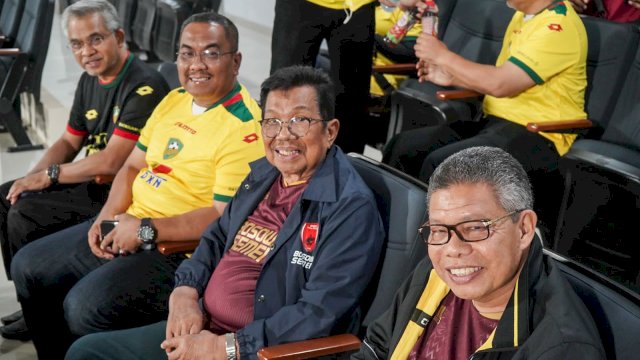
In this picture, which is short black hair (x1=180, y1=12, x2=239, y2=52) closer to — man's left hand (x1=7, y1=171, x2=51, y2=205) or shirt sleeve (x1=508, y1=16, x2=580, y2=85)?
man's left hand (x1=7, y1=171, x2=51, y2=205)

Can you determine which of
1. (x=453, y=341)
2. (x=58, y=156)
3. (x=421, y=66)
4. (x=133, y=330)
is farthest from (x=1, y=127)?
(x=453, y=341)

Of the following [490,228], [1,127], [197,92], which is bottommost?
[1,127]

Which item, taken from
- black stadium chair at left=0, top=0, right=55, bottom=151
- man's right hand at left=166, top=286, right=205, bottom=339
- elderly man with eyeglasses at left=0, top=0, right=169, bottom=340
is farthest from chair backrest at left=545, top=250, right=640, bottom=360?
black stadium chair at left=0, top=0, right=55, bottom=151

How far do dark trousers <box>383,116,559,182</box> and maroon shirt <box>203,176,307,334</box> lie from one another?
92cm

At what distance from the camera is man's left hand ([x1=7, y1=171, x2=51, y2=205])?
2795 mm

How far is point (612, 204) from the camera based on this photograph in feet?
8.36

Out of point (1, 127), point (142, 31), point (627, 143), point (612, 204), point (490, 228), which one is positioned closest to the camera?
point (490, 228)

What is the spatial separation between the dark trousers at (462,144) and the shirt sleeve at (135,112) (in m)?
0.91

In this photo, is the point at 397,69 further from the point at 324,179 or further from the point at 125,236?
the point at 324,179

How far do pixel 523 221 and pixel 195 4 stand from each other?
4.37 meters

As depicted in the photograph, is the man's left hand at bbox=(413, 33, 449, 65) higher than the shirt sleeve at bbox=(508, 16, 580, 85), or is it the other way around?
the shirt sleeve at bbox=(508, 16, 580, 85)

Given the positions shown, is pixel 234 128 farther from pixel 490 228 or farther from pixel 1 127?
pixel 1 127

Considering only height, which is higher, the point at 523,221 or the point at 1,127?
the point at 523,221

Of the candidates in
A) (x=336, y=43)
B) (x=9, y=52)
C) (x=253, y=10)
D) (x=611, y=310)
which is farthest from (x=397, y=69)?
(x=253, y=10)
